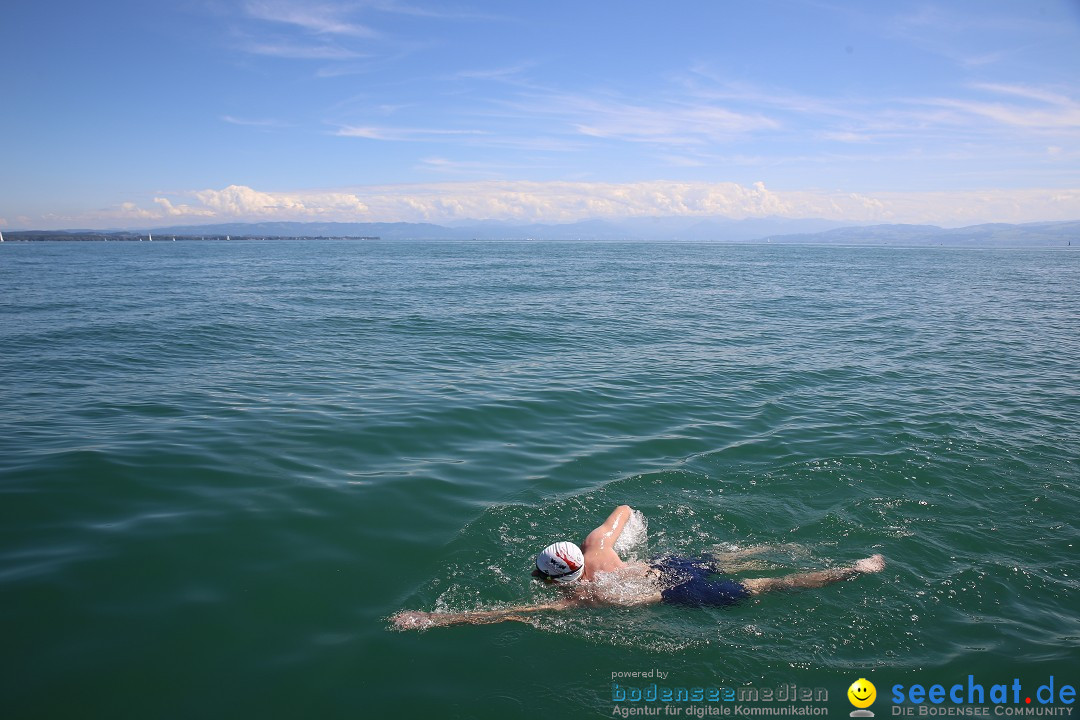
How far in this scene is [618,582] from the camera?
296 inches

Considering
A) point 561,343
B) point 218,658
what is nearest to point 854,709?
point 218,658

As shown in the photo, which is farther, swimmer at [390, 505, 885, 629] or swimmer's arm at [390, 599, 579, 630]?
swimmer at [390, 505, 885, 629]

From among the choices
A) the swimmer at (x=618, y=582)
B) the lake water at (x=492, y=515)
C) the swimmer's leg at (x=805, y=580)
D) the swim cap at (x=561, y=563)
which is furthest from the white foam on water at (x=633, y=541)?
the swimmer's leg at (x=805, y=580)

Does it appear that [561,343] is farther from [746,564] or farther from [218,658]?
[218,658]

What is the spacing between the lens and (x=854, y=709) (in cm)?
590

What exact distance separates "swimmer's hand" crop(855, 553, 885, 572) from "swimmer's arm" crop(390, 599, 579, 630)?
4.19m

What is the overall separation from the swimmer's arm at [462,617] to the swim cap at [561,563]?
403 millimetres

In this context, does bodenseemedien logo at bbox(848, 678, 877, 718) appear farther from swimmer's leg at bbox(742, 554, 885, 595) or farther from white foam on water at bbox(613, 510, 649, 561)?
white foam on water at bbox(613, 510, 649, 561)

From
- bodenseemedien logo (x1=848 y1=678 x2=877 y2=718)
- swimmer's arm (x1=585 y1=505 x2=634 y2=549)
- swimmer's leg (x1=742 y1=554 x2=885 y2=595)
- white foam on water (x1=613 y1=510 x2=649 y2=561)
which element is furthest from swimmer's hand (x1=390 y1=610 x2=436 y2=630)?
bodenseemedien logo (x1=848 y1=678 x2=877 y2=718)

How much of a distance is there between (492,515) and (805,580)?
467cm

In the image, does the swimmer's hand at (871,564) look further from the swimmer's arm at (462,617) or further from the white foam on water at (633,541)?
the swimmer's arm at (462,617)

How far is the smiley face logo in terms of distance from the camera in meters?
5.96

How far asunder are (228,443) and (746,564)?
33.5 feet

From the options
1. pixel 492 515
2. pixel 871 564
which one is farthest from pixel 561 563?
pixel 871 564
